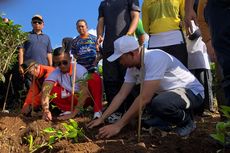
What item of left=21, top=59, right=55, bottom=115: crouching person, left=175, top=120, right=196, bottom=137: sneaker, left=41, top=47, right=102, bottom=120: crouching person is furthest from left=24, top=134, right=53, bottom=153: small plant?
left=21, top=59, right=55, bottom=115: crouching person

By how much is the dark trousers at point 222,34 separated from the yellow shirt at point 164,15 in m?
1.61

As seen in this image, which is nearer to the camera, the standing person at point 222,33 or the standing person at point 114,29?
the standing person at point 222,33

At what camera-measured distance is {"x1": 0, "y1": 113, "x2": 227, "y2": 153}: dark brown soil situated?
281 cm

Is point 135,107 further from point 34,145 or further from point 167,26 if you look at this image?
point 167,26

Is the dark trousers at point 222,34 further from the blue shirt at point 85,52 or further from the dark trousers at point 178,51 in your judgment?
the blue shirt at point 85,52

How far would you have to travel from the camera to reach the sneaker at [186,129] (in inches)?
125

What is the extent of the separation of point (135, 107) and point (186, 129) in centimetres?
48

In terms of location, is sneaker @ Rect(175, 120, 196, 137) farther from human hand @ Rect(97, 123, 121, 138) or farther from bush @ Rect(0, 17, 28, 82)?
bush @ Rect(0, 17, 28, 82)

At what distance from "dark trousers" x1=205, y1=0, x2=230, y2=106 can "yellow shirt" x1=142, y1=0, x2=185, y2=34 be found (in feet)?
5.29

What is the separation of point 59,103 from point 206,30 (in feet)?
6.75

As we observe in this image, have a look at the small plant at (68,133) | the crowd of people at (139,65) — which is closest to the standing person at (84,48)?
the crowd of people at (139,65)

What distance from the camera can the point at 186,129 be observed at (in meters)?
3.21

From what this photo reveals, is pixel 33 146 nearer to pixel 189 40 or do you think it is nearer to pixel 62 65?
pixel 62 65

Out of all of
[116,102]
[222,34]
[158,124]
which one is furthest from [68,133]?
[222,34]
